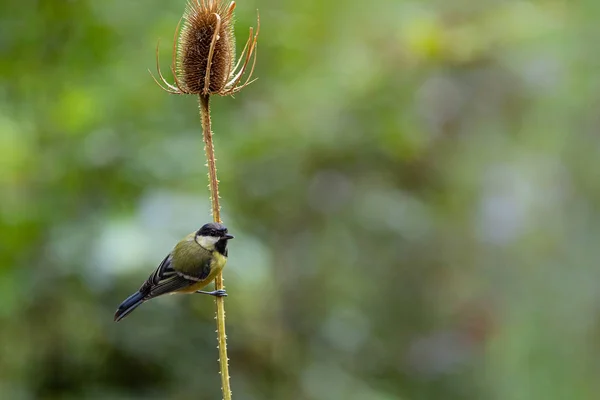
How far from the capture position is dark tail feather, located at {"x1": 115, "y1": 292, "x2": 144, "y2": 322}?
0.96 metres

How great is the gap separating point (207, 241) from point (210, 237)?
2.0 inches

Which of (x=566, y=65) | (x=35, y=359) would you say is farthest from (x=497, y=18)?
(x=35, y=359)

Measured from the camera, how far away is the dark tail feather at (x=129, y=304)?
957mm

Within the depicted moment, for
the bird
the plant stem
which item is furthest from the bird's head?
the plant stem

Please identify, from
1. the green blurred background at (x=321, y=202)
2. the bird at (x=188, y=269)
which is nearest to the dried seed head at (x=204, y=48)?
the bird at (x=188, y=269)

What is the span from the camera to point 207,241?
3.87 ft

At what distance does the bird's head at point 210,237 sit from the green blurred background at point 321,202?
1113 mm

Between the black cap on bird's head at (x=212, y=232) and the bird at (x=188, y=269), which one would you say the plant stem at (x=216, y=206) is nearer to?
the black cap on bird's head at (x=212, y=232)

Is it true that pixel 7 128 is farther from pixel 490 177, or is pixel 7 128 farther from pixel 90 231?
pixel 490 177

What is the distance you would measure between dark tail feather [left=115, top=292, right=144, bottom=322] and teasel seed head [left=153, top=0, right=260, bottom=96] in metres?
0.31

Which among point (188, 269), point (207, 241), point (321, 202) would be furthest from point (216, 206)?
point (321, 202)

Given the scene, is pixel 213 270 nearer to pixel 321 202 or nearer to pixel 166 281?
pixel 166 281

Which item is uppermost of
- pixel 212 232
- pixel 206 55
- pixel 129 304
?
pixel 206 55

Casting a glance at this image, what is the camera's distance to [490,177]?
4387 mm
